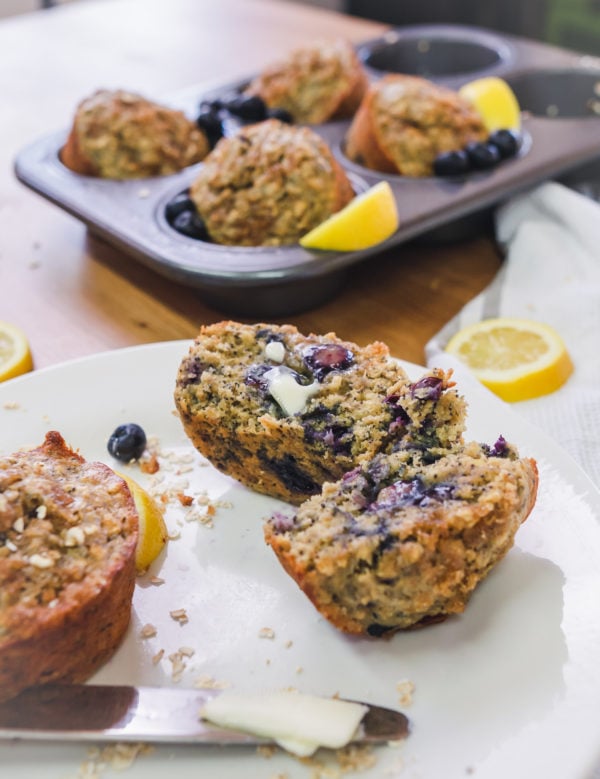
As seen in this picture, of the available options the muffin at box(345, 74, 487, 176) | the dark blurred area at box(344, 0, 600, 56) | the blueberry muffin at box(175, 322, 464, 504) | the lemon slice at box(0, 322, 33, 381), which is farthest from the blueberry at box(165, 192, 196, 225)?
the dark blurred area at box(344, 0, 600, 56)

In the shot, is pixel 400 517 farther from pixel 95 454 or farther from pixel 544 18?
pixel 544 18

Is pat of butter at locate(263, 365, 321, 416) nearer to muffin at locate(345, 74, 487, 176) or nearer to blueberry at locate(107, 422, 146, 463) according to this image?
blueberry at locate(107, 422, 146, 463)

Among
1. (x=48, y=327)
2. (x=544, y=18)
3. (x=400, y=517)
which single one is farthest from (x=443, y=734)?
(x=544, y=18)

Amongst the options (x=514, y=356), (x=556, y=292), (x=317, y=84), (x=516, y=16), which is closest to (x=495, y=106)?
(x=317, y=84)

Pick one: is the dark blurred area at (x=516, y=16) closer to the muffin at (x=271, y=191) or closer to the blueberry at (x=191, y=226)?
the muffin at (x=271, y=191)

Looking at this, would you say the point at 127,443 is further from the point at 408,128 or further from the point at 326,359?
the point at 408,128

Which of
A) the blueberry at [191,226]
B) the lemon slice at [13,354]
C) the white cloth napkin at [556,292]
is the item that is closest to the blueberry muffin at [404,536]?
the white cloth napkin at [556,292]
